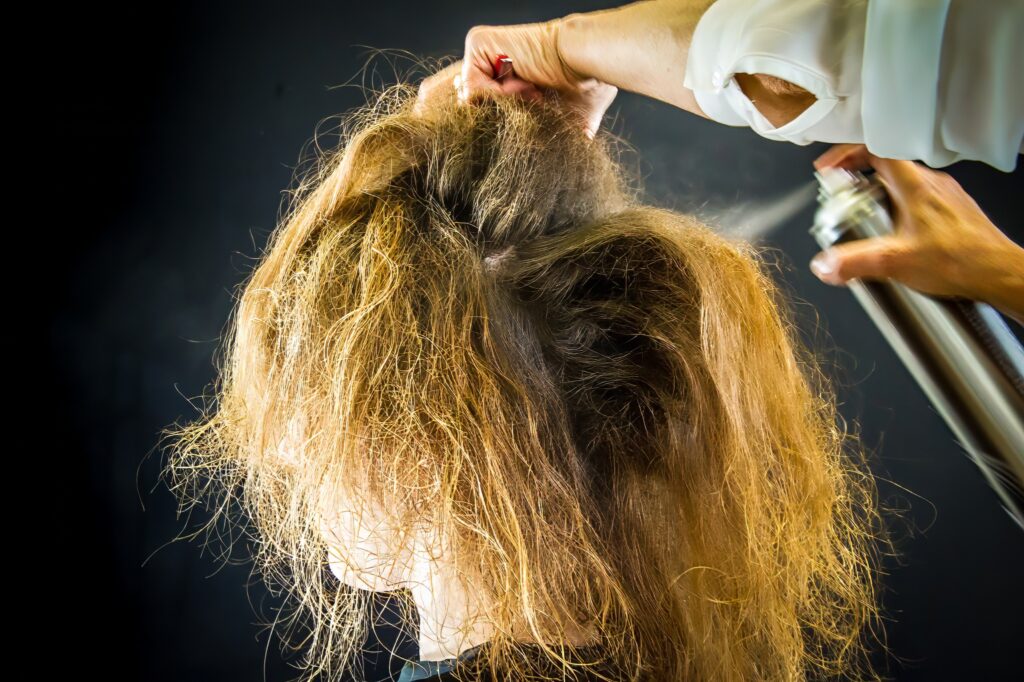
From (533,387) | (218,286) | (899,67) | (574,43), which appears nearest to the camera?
(899,67)

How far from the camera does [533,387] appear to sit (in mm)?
591

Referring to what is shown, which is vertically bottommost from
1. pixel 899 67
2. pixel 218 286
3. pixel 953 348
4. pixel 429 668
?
pixel 429 668

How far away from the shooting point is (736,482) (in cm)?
64

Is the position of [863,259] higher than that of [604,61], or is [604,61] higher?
[604,61]

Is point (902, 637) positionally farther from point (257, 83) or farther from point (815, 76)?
point (257, 83)

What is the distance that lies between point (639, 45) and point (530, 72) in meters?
0.16

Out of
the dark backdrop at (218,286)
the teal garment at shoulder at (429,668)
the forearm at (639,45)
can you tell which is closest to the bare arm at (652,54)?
the forearm at (639,45)

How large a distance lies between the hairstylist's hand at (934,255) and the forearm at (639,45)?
21cm

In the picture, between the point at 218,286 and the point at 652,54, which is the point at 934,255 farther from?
the point at 218,286

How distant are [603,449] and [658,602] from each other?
0.47ft

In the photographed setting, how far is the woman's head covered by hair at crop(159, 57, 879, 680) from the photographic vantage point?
1.89 ft

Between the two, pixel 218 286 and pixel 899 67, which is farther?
pixel 218 286

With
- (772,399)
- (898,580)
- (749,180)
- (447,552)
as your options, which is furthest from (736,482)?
(898,580)

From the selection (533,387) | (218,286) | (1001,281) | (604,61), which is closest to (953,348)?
(1001,281)
